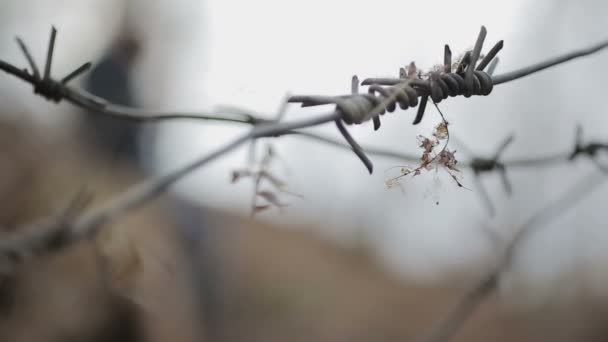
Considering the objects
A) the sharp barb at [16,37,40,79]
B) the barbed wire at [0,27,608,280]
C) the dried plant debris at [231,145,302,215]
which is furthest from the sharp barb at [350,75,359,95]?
the sharp barb at [16,37,40,79]

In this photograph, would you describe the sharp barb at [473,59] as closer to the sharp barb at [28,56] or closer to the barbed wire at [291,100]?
the barbed wire at [291,100]

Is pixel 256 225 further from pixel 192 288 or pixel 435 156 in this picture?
pixel 435 156

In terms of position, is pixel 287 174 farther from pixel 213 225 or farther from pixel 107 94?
pixel 107 94

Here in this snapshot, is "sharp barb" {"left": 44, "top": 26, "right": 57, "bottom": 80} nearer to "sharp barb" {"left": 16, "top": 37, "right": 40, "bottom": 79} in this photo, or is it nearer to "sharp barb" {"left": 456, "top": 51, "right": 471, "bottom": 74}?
"sharp barb" {"left": 16, "top": 37, "right": 40, "bottom": 79}

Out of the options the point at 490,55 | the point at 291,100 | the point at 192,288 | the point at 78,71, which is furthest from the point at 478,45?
the point at 192,288

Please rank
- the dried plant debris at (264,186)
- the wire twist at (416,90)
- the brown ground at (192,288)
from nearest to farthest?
the wire twist at (416,90) → the dried plant debris at (264,186) → the brown ground at (192,288)

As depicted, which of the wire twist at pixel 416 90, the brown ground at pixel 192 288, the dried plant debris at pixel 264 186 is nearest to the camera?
the wire twist at pixel 416 90

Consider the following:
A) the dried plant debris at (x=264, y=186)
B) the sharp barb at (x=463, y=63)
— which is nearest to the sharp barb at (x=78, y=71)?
the dried plant debris at (x=264, y=186)
